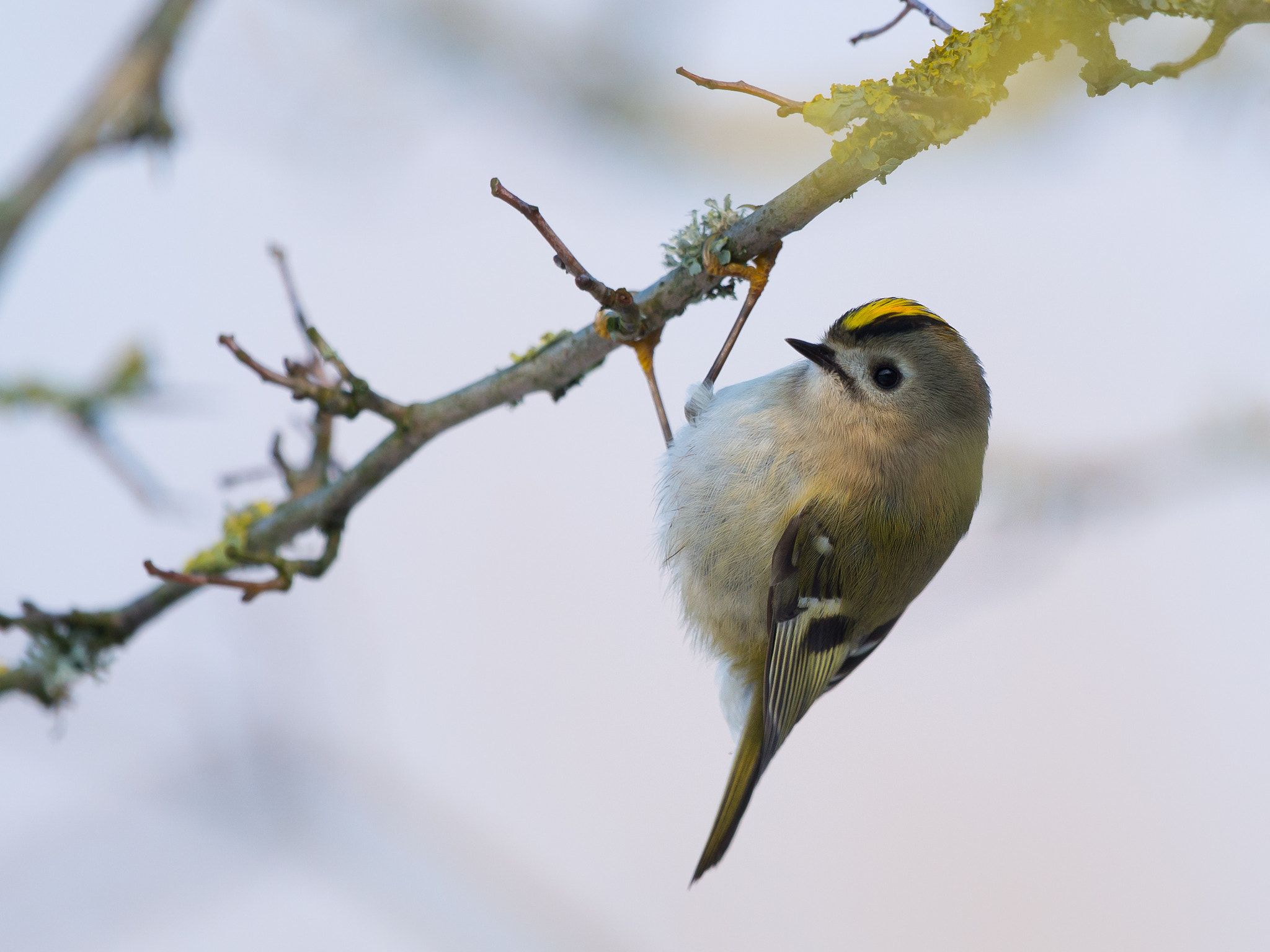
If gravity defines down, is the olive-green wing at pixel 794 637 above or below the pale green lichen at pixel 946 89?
below

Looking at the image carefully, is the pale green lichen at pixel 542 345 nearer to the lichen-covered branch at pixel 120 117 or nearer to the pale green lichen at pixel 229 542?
the pale green lichen at pixel 229 542

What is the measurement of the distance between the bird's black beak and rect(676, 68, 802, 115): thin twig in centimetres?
50

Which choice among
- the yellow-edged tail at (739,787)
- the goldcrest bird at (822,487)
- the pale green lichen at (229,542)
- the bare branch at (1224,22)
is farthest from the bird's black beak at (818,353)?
the pale green lichen at (229,542)

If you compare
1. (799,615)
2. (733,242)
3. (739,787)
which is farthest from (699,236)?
(739,787)

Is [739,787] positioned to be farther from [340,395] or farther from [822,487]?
[340,395]

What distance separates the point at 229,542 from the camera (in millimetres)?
1567

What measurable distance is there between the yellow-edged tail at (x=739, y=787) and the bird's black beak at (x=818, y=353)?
62cm

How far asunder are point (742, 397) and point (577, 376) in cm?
42

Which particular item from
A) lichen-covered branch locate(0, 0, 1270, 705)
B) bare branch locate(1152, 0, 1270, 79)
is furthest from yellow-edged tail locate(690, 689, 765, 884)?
bare branch locate(1152, 0, 1270, 79)

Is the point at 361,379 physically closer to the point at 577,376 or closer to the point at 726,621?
the point at 577,376

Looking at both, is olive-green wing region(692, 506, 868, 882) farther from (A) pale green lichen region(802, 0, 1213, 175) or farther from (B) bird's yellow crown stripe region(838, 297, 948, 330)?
(A) pale green lichen region(802, 0, 1213, 175)

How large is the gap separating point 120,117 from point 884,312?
55.1 inches

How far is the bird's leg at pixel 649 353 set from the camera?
4.05ft

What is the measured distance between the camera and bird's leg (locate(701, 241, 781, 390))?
1.15m
